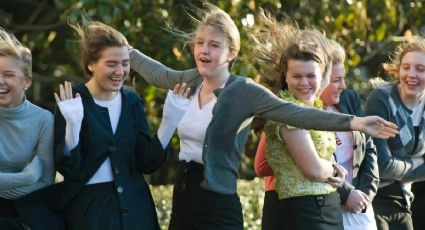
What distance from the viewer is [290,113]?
5.40 metres

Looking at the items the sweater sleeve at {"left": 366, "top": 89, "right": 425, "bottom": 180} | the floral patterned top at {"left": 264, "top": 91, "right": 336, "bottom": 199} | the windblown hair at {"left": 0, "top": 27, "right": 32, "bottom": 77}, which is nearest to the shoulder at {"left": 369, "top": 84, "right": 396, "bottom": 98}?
the sweater sleeve at {"left": 366, "top": 89, "right": 425, "bottom": 180}

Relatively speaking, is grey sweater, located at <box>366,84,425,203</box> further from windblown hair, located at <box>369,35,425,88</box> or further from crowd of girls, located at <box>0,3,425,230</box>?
crowd of girls, located at <box>0,3,425,230</box>

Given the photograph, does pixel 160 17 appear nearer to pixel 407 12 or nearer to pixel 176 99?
pixel 407 12

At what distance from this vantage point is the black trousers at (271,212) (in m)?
5.99

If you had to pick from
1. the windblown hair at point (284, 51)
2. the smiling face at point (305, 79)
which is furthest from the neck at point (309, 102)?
the windblown hair at point (284, 51)

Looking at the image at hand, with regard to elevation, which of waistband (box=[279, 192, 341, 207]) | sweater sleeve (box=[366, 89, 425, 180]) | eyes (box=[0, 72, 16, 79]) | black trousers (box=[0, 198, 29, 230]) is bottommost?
black trousers (box=[0, 198, 29, 230])

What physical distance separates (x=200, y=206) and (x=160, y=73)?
0.95 m

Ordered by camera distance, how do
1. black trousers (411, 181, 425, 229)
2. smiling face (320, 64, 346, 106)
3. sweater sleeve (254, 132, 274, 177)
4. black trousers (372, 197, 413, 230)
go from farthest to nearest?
1. black trousers (411, 181, 425, 229)
2. black trousers (372, 197, 413, 230)
3. smiling face (320, 64, 346, 106)
4. sweater sleeve (254, 132, 274, 177)

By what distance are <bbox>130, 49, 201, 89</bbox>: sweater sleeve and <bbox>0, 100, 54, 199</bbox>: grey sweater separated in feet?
2.57

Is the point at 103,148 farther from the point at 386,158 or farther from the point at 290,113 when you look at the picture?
the point at 386,158

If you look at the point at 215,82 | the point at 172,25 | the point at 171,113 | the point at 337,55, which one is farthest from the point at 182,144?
the point at 172,25

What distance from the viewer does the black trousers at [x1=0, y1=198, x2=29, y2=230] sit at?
5750mm

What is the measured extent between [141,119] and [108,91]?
25 centimetres

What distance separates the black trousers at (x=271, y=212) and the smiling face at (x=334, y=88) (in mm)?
682
